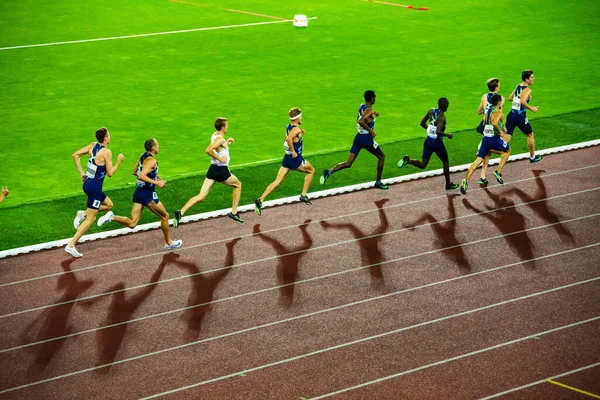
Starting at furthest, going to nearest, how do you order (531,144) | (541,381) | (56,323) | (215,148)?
(531,144), (215,148), (56,323), (541,381)

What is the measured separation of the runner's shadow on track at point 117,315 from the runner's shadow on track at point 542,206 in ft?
20.9

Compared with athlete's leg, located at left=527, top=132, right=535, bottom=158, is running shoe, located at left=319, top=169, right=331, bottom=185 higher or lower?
lower

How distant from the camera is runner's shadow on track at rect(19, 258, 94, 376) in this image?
35.0 feet

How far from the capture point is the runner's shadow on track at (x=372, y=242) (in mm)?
12836

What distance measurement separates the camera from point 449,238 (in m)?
14.1

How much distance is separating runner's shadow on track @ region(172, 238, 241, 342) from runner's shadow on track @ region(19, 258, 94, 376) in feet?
4.84

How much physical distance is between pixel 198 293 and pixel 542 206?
6585 mm

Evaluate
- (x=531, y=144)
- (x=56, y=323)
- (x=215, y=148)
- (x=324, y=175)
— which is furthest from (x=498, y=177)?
(x=56, y=323)

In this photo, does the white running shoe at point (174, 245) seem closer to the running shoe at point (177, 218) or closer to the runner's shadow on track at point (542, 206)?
the running shoe at point (177, 218)

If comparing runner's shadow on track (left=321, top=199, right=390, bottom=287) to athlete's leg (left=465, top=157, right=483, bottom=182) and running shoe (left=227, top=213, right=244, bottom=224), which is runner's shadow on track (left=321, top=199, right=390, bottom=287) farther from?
athlete's leg (left=465, top=157, right=483, bottom=182)

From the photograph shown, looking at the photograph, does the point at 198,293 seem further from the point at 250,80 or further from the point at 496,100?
the point at 250,80

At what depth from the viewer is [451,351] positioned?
34.6ft

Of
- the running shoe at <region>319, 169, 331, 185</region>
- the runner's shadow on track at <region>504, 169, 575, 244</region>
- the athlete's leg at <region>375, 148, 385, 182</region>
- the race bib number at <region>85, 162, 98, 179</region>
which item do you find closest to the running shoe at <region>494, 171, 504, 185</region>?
the runner's shadow on track at <region>504, 169, 575, 244</region>

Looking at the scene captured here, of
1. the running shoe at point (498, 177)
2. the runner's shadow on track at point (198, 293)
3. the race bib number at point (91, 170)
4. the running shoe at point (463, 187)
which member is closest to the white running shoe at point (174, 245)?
the runner's shadow on track at point (198, 293)
